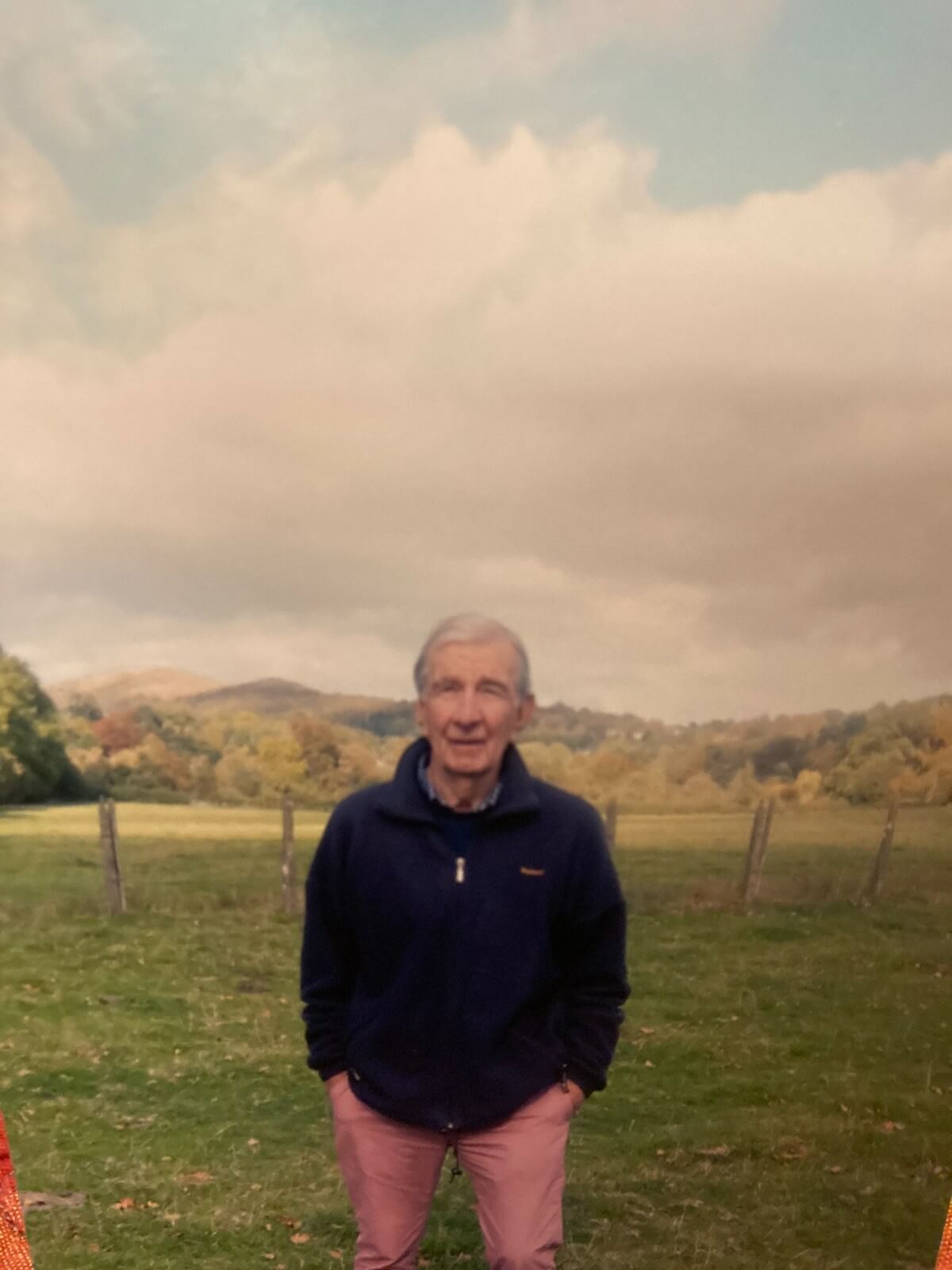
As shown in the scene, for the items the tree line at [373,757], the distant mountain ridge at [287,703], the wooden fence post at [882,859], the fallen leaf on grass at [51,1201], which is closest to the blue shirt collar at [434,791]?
the distant mountain ridge at [287,703]

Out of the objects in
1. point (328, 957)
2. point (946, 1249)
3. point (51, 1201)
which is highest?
point (328, 957)

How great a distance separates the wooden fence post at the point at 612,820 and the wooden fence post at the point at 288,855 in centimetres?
69

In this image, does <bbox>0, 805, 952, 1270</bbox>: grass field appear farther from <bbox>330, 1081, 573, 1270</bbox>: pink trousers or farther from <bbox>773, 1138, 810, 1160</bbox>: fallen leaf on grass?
<bbox>330, 1081, 573, 1270</bbox>: pink trousers

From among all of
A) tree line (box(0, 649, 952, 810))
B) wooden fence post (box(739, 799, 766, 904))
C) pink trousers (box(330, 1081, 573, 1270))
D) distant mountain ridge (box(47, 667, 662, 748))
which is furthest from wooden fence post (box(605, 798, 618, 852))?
pink trousers (box(330, 1081, 573, 1270))

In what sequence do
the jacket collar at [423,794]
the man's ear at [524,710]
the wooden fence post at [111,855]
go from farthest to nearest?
the wooden fence post at [111,855], the man's ear at [524,710], the jacket collar at [423,794]

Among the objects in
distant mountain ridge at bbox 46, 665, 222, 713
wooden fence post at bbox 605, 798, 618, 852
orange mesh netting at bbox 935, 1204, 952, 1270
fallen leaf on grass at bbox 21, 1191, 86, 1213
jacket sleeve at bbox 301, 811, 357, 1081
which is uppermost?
distant mountain ridge at bbox 46, 665, 222, 713

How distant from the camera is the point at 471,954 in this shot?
5.77 feet

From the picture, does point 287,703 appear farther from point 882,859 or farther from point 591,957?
point 882,859

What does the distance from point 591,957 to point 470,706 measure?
393 mm

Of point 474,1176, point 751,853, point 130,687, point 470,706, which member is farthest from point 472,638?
point 751,853

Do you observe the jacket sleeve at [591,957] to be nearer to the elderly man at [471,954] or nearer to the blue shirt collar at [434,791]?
the elderly man at [471,954]

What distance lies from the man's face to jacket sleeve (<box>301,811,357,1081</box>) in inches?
7.5

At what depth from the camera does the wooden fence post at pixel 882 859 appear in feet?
9.62

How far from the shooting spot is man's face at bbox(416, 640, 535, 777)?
1791 millimetres
